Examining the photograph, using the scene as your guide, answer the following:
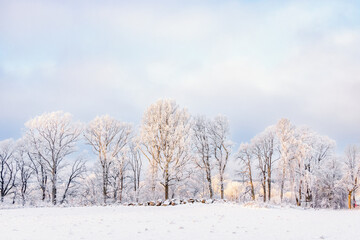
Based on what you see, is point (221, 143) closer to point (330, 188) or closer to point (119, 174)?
point (119, 174)

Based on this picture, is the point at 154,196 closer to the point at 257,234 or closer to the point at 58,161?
the point at 58,161

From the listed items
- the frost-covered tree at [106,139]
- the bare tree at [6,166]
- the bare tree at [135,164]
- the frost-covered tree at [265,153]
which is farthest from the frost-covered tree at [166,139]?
the bare tree at [6,166]

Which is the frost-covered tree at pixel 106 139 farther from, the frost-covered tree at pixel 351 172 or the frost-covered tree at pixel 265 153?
the frost-covered tree at pixel 351 172

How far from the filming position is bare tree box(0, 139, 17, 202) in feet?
101

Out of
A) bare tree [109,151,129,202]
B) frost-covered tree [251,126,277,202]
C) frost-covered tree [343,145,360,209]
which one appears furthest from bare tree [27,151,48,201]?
frost-covered tree [343,145,360,209]

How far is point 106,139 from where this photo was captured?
28.2 m

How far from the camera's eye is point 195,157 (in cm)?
2734

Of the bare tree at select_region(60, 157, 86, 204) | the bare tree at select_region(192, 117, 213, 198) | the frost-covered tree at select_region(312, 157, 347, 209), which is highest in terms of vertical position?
the bare tree at select_region(192, 117, 213, 198)

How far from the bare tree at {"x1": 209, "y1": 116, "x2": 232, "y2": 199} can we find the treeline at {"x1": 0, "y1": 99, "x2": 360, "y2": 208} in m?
0.11

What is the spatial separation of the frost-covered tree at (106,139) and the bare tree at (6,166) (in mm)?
10884

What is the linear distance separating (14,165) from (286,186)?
1277 inches

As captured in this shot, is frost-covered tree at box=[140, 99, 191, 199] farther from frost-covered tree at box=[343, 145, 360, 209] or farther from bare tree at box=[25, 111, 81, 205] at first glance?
frost-covered tree at box=[343, 145, 360, 209]

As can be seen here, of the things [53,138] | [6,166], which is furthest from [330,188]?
[6,166]

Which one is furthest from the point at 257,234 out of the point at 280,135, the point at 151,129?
the point at 280,135
